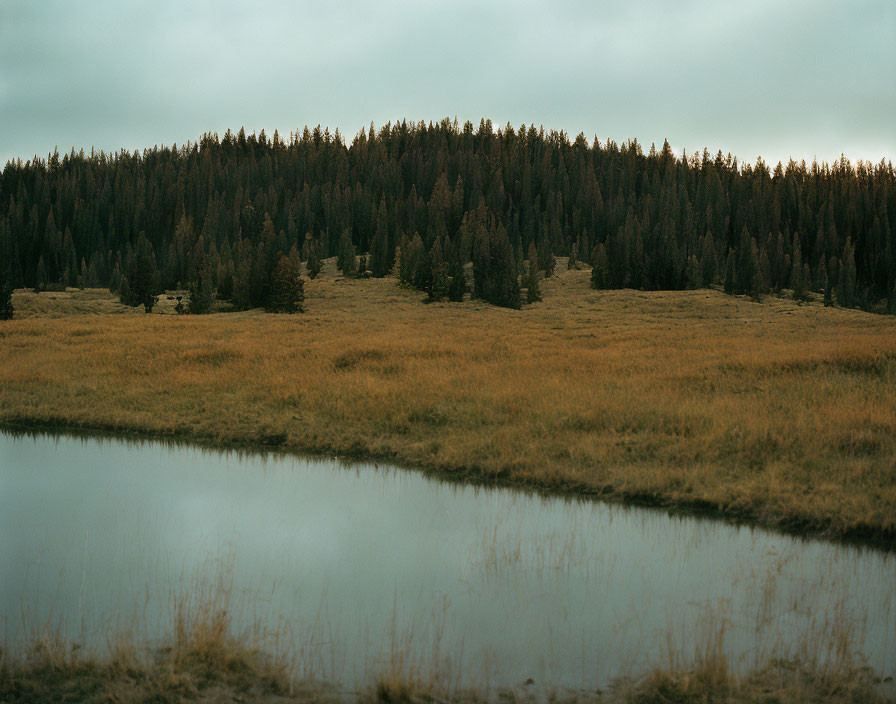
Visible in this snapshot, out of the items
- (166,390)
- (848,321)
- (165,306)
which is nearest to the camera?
(166,390)

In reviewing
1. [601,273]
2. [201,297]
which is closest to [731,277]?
[601,273]

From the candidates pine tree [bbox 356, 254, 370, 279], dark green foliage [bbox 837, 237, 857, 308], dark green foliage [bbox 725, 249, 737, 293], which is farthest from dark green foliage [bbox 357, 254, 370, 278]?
dark green foliage [bbox 837, 237, 857, 308]

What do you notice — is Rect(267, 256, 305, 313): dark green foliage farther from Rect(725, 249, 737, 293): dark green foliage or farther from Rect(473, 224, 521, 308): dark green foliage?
Rect(725, 249, 737, 293): dark green foliage

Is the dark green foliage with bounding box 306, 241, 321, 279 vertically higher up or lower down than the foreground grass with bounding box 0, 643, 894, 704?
higher up

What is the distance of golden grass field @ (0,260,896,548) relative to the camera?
41.3ft

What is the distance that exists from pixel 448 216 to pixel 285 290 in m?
57.7

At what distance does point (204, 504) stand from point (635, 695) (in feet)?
25.5

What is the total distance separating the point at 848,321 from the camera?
2203 inches

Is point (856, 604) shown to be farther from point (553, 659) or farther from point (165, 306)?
point (165, 306)

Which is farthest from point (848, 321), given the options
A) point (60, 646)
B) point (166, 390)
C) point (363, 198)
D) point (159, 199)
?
point (159, 199)

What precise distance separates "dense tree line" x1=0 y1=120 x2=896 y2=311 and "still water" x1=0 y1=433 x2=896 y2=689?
198 feet

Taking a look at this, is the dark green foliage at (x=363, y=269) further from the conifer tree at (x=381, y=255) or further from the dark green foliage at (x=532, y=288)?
the dark green foliage at (x=532, y=288)

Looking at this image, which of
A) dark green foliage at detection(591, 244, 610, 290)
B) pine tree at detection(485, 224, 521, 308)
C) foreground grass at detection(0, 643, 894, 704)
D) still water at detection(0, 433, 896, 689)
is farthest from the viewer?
dark green foliage at detection(591, 244, 610, 290)

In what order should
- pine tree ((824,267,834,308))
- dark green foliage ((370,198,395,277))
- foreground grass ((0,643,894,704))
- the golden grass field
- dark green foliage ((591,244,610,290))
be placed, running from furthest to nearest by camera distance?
1. dark green foliage ((370,198,395,277))
2. dark green foliage ((591,244,610,290))
3. pine tree ((824,267,834,308))
4. the golden grass field
5. foreground grass ((0,643,894,704))
